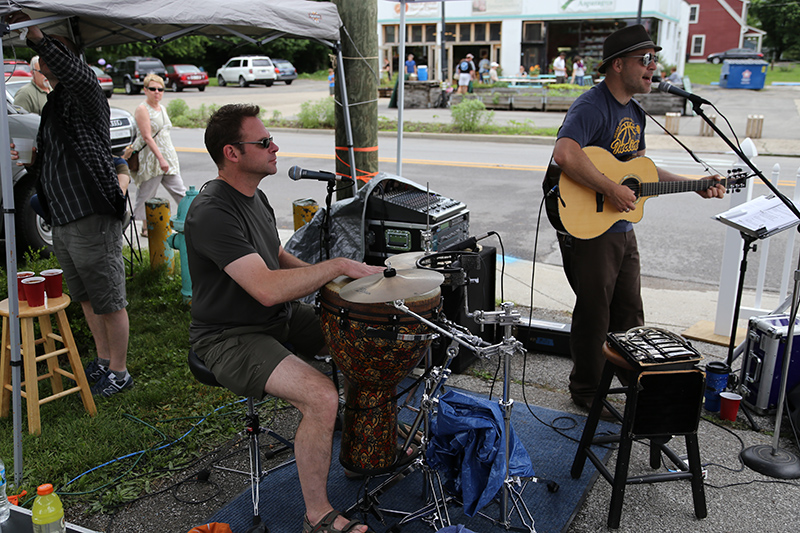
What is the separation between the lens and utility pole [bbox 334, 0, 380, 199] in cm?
500

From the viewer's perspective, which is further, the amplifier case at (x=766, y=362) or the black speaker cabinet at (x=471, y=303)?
the black speaker cabinet at (x=471, y=303)

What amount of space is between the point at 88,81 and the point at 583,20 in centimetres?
3325

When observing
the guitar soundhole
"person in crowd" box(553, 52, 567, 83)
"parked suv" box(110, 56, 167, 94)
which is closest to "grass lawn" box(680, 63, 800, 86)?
"person in crowd" box(553, 52, 567, 83)

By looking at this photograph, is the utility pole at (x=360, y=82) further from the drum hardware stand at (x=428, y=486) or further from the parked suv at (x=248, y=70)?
the parked suv at (x=248, y=70)

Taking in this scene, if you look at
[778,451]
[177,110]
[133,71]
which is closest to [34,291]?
[778,451]

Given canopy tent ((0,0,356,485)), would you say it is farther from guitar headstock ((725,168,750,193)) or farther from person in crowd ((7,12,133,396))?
guitar headstock ((725,168,750,193))

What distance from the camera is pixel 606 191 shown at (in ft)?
11.3

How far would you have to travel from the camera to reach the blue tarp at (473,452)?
263cm

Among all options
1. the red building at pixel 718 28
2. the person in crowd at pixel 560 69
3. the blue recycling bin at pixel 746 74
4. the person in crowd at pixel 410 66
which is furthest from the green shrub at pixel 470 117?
the red building at pixel 718 28

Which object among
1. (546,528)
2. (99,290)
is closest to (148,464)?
(99,290)

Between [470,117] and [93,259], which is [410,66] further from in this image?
[93,259]

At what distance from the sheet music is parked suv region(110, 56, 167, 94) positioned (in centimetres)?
2873

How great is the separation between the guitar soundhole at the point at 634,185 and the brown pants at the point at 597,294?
239 millimetres

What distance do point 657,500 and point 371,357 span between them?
1.53 metres
